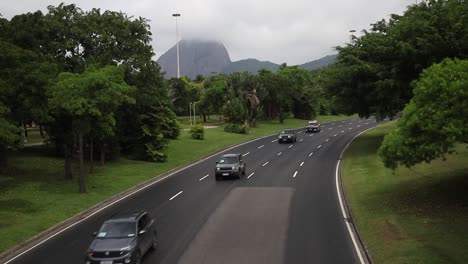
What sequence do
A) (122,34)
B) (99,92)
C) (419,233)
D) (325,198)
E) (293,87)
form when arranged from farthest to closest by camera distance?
(293,87) → (122,34) → (99,92) → (325,198) → (419,233)

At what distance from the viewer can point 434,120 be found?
17.5m

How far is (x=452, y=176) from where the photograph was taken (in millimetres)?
26219

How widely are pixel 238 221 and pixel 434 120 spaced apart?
9.27 m

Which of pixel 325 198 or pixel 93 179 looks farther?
pixel 93 179

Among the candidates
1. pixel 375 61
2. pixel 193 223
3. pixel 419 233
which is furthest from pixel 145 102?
pixel 419 233

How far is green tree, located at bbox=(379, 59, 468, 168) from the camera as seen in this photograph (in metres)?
17.1

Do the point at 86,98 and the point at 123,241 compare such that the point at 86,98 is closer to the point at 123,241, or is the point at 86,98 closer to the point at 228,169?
the point at 228,169

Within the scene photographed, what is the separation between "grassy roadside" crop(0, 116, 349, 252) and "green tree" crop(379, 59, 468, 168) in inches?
632

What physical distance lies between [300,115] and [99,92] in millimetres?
81961

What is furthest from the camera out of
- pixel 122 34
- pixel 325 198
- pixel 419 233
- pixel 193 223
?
pixel 122 34

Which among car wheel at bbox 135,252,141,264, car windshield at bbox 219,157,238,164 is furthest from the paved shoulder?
car windshield at bbox 219,157,238,164

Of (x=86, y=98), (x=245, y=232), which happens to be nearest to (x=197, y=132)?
(x=86, y=98)

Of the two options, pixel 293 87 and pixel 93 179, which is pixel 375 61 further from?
pixel 293 87

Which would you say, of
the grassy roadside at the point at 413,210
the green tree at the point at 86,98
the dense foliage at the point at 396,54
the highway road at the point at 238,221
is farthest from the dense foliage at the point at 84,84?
the dense foliage at the point at 396,54
